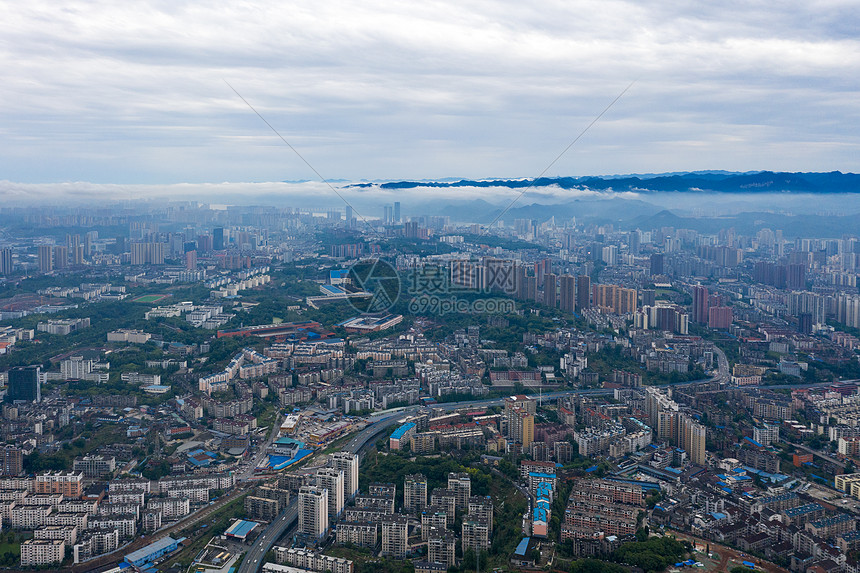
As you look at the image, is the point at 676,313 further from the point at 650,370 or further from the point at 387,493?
the point at 387,493

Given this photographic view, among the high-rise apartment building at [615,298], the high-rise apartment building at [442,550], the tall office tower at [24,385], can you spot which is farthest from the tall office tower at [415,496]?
the high-rise apartment building at [615,298]

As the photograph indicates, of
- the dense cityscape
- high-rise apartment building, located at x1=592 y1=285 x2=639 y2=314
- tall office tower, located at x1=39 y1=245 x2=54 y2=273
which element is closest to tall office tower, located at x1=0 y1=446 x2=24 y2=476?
the dense cityscape

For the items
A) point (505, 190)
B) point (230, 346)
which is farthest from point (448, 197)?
point (230, 346)

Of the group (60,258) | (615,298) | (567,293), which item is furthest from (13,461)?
(60,258)

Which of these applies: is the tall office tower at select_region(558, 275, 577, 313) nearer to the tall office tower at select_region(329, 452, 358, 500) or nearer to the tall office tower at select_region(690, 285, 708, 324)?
the tall office tower at select_region(690, 285, 708, 324)

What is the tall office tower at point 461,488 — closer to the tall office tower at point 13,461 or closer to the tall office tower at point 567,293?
the tall office tower at point 13,461

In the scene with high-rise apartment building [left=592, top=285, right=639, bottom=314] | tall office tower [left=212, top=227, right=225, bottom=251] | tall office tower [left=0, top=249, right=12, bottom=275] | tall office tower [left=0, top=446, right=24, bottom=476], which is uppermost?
tall office tower [left=212, top=227, right=225, bottom=251]
